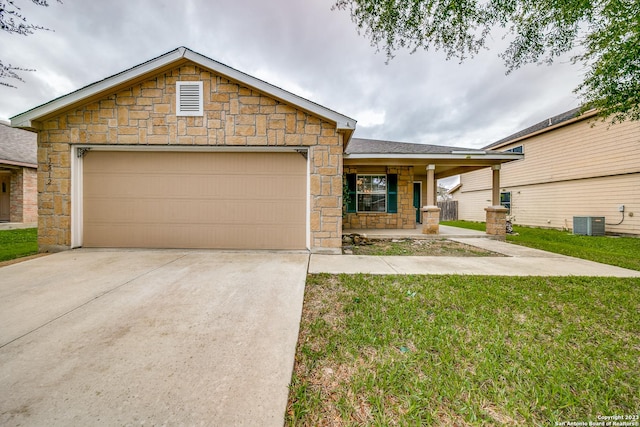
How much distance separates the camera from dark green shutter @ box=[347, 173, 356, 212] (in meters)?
9.06

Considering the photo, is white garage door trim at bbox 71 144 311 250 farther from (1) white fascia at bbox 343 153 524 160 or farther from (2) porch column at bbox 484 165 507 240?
(2) porch column at bbox 484 165 507 240

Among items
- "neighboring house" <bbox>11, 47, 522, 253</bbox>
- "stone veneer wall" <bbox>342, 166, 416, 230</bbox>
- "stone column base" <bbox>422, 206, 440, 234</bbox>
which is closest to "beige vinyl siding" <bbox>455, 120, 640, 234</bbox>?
"stone column base" <bbox>422, 206, 440, 234</bbox>

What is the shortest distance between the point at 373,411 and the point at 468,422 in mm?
531

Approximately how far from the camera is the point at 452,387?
61.2 inches

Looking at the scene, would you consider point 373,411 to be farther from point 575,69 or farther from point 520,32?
point 575,69

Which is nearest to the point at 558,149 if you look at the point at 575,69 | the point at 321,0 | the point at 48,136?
the point at 575,69

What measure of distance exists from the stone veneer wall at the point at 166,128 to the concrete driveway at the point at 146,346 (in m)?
1.97

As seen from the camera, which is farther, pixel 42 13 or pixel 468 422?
pixel 42 13

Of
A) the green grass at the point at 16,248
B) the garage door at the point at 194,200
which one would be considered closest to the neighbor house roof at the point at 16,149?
the green grass at the point at 16,248

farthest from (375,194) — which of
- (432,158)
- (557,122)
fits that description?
(557,122)

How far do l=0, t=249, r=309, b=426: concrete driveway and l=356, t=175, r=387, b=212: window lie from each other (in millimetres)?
6186

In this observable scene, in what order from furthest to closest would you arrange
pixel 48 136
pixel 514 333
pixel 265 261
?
pixel 48 136, pixel 265 261, pixel 514 333

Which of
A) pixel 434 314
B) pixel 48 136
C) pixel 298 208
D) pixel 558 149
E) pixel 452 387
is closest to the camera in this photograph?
pixel 452 387

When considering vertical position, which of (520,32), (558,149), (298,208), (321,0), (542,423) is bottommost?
(542,423)
